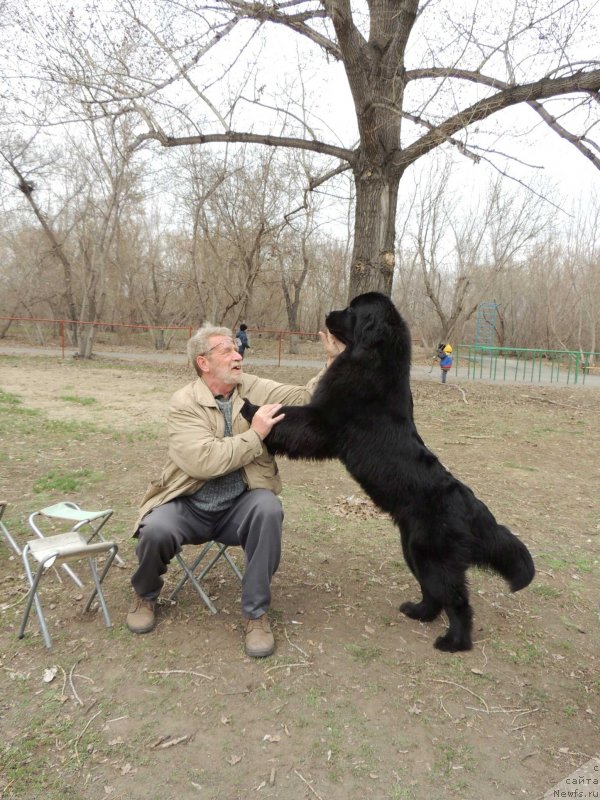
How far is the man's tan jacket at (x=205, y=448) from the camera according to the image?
8.75ft

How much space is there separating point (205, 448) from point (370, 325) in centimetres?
106

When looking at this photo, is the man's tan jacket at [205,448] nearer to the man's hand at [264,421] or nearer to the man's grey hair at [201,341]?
the man's hand at [264,421]

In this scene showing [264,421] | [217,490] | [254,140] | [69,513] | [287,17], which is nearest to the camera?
[264,421]

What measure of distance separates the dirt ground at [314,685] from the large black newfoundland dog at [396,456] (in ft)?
1.37

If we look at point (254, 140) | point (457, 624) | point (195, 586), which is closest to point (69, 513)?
point (195, 586)

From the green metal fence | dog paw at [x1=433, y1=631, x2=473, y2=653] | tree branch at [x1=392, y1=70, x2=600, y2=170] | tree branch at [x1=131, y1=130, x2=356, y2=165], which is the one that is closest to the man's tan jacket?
dog paw at [x1=433, y1=631, x2=473, y2=653]

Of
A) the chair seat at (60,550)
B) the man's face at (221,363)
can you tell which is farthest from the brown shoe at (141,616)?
the man's face at (221,363)

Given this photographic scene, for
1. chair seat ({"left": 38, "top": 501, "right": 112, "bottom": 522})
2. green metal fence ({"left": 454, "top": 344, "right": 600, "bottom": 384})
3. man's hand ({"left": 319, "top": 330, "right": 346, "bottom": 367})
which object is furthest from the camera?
green metal fence ({"left": 454, "top": 344, "right": 600, "bottom": 384})

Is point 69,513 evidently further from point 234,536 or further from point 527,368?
point 527,368

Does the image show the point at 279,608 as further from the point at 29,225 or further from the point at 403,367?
the point at 29,225

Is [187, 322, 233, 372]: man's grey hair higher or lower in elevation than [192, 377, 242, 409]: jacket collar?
higher

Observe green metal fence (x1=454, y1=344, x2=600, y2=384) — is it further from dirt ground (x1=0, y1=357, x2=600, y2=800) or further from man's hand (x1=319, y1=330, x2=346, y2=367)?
man's hand (x1=319, y1=330, x2=346, y2=367)

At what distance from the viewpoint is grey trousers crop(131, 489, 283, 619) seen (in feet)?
8.69

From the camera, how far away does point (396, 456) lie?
8.82ft
